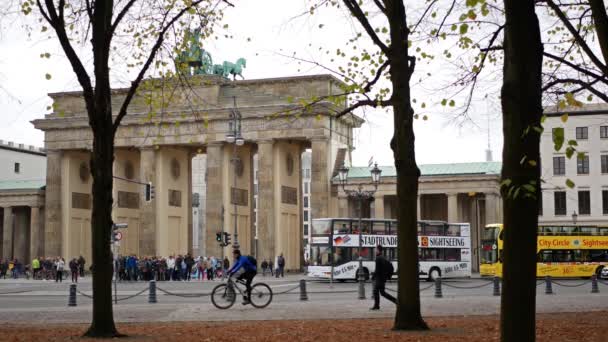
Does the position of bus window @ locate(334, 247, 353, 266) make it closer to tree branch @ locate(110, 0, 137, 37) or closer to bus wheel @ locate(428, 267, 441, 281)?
bus wheel @ locate(428, 267, 441, 281)

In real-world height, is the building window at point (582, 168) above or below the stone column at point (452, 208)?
above

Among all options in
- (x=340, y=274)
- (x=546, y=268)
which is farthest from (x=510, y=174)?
(x=546, y=268)

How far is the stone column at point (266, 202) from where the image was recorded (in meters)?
72.8

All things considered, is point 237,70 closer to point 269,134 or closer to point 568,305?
point 269,134

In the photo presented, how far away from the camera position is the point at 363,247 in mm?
52719

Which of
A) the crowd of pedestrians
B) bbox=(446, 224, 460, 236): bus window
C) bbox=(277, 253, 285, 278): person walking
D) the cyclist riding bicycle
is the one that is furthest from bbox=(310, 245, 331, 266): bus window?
the cyclist riding bicycle

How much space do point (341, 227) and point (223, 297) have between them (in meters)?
26.0

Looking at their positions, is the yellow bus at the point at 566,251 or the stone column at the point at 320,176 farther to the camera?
the stone column at the point at 320,176

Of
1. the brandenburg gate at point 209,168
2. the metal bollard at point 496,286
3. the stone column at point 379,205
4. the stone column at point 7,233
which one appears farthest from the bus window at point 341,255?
the stone column at point 7,233

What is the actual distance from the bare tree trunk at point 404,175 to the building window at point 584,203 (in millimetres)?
68862

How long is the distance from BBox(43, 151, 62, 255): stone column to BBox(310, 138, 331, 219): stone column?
24838mm

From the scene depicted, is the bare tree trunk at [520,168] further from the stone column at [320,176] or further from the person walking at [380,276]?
the stone column at [320,176]

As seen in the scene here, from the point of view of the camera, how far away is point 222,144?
7625 cm

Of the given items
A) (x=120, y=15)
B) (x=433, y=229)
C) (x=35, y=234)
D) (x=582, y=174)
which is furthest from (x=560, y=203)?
(x=120, y=15)
